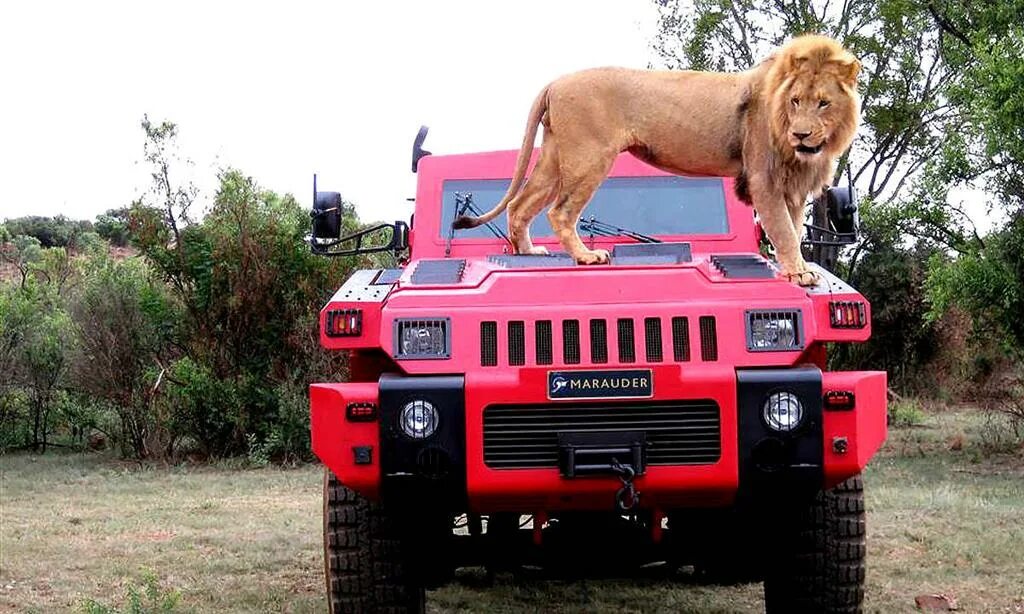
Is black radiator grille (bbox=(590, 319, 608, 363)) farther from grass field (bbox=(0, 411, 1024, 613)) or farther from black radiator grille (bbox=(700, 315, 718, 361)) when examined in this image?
grass field (bbox=(0, 411, 1024, 613))

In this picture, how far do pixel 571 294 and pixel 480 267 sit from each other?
2.34 ft

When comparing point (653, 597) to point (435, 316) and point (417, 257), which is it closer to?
point (417, 257)

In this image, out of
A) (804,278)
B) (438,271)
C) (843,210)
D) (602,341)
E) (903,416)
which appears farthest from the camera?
(903,416)

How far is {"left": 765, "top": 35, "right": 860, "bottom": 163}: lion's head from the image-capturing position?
4164 mm

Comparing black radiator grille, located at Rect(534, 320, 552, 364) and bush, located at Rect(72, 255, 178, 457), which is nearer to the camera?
black radiator grille, located at Rect(534, 320, 552, 364)

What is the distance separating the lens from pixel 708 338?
4.18 metres

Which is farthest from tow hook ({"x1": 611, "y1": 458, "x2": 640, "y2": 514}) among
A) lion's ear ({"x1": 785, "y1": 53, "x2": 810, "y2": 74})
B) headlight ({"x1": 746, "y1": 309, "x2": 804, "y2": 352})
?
lion's ear ({"x1": 785, "y1": 53, "x2": 810, "y2": 74})

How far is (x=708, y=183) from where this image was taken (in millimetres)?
6047

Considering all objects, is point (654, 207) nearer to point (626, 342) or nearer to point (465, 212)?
point (465, 212)

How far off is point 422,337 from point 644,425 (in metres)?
0.79

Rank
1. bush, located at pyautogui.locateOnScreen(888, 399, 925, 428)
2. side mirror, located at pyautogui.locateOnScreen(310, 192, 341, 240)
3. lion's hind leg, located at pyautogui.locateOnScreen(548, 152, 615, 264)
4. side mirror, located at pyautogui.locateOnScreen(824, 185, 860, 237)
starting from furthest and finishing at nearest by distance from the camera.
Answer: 1. bush, located at pyautogui.locateOnScreen(888, 399, 925, 428)
2. side mirror, located at pyautogui.locateOnScreen(310, 192, 341, 240)
3. side mirror, located at pyautogui.locateOnScreen(824, 185, 860, 237)
4. lion's hind leg, located at pyautogui.locateOnScreen(548, 152, 615, 264)

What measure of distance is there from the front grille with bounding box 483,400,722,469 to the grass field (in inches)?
82.0

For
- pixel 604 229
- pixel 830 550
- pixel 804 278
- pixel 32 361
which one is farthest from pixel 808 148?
pixel 32 361

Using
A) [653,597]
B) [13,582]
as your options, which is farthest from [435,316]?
[13,582]
